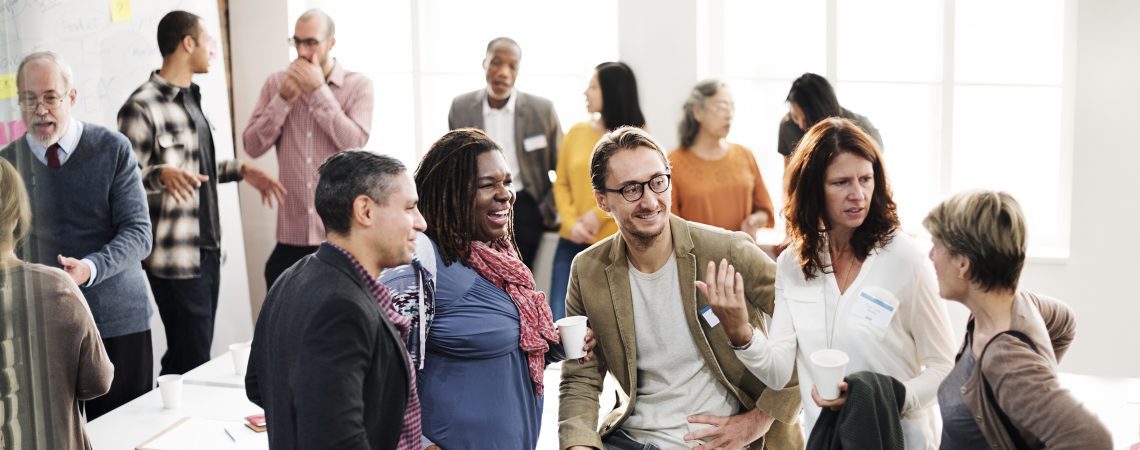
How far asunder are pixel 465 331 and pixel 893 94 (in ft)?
11.5

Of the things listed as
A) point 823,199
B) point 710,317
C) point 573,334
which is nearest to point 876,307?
point 823,199

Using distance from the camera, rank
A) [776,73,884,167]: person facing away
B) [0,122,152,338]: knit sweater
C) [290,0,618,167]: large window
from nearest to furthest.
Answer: [0,122,152,338]: knit sweater < [776,73,884,167]: person facing away < [290,0,618,167]: large window

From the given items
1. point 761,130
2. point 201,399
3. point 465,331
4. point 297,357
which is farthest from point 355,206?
point 761,130

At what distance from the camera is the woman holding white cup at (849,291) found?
7.42 ft

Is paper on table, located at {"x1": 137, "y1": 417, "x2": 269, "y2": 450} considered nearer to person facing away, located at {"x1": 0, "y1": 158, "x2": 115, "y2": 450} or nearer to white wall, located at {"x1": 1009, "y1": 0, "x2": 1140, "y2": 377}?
person facing away, located at {"x1": 0, "y1": 158, "x2": 115, "y2": 450}

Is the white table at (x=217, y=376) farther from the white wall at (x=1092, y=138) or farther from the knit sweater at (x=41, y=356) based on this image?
the white wall at (x=1092, y=138)

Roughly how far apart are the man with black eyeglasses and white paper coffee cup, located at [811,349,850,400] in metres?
3.39

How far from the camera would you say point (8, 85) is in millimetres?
1945

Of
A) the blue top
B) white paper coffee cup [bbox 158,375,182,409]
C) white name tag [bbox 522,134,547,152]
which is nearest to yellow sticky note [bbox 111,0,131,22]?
white name tag [bbox 522,134,547,152]

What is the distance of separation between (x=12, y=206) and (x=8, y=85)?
8.9 inches

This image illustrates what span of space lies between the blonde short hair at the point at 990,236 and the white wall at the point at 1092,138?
10.0 feet

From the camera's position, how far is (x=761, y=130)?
211 inches

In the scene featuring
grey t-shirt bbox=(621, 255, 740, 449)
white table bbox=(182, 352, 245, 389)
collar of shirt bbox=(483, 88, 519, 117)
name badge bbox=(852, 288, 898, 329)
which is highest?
collar of shirt bbox=(483, 88, 519, 117)

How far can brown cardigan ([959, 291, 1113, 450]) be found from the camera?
178 centimetres
